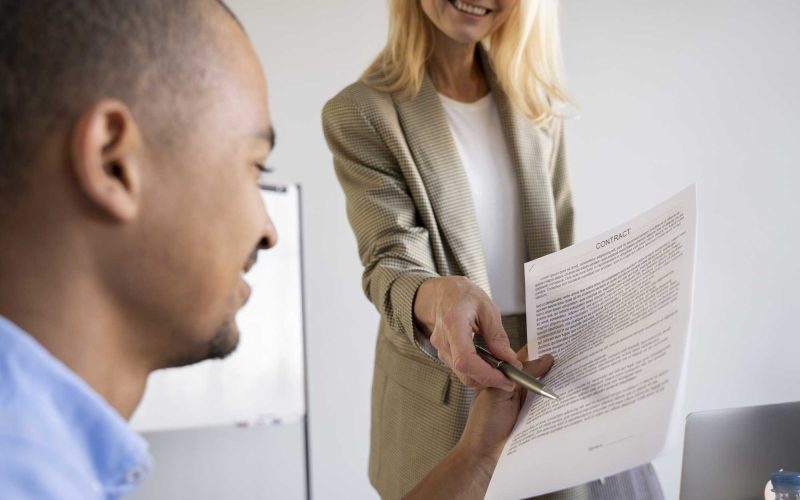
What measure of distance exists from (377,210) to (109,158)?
85 cm

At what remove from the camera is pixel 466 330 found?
1046mm

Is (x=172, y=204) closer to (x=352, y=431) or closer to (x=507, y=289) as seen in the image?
(x=507, y=289)

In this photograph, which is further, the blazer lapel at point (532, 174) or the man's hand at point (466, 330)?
the blazer lapel at point (532, 174)

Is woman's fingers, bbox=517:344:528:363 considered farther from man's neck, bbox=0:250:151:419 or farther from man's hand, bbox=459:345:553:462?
man's neck, bbox=0:250:151:419

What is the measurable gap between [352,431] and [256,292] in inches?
26.0

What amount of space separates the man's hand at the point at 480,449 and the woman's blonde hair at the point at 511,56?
24.8 inches

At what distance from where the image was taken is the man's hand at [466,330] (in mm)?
1023

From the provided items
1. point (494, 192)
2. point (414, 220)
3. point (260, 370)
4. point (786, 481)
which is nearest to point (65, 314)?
point (786, 481)

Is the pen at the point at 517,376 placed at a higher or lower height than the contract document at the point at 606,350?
lower

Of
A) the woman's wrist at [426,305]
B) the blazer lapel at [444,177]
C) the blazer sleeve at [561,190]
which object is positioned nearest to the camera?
the woman's wrist at [426,305]

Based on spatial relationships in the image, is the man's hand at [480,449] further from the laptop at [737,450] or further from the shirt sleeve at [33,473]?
the shirt sleeve at [33,473]

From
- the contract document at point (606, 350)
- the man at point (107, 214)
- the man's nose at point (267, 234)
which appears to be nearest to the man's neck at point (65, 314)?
the man at point (107, 214)

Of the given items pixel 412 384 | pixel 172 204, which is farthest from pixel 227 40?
pixel 412 384

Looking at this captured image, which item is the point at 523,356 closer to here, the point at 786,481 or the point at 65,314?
the point at 786,481
